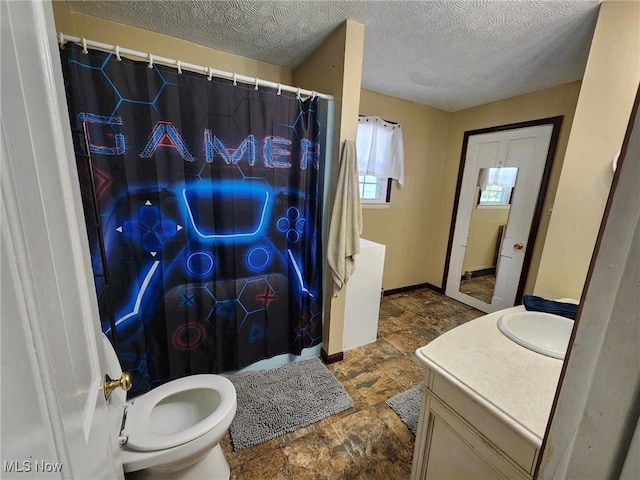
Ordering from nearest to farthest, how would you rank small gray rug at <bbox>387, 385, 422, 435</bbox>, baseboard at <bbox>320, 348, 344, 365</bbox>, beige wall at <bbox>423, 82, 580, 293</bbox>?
small gray rug at <bbox>387, 385, 422, 435</bbox> → baseboard at <bbox>320, 348, 344, 365</bbox> → beige wall at <bbox>423, 82, 580, 293</bbox>

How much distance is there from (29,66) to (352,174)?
1.57 metres

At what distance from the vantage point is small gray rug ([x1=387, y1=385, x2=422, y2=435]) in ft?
5.09

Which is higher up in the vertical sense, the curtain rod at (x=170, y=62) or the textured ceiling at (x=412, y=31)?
the textured ceiling at (x=412, y=31)

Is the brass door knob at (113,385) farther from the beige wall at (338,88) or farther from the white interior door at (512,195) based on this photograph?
the white interior door at (512,195)

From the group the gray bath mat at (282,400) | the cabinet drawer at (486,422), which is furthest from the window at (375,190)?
the cabinet drawer at (486,422)

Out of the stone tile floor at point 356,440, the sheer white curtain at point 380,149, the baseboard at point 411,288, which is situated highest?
the sheer white curtain at point 380,149

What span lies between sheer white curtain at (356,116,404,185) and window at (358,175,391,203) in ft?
0.44

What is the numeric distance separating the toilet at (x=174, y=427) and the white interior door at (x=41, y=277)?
0.44 metres

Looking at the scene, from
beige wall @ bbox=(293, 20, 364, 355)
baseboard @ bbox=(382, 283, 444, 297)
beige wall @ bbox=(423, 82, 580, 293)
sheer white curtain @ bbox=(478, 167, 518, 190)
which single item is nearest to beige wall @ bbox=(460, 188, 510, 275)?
sheer white curtain @ bbox=(478, 167, 518, 190)

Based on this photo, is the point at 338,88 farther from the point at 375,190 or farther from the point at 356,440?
the point at 356,440

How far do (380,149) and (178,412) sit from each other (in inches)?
110

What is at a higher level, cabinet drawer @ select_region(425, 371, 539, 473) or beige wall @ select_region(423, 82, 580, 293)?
beige wall @ select_region(423, 82, 580, 293)

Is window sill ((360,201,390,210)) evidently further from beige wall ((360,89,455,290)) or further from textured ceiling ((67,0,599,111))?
textured ceiling ((67,0,599,111))

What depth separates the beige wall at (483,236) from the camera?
2863 mm
